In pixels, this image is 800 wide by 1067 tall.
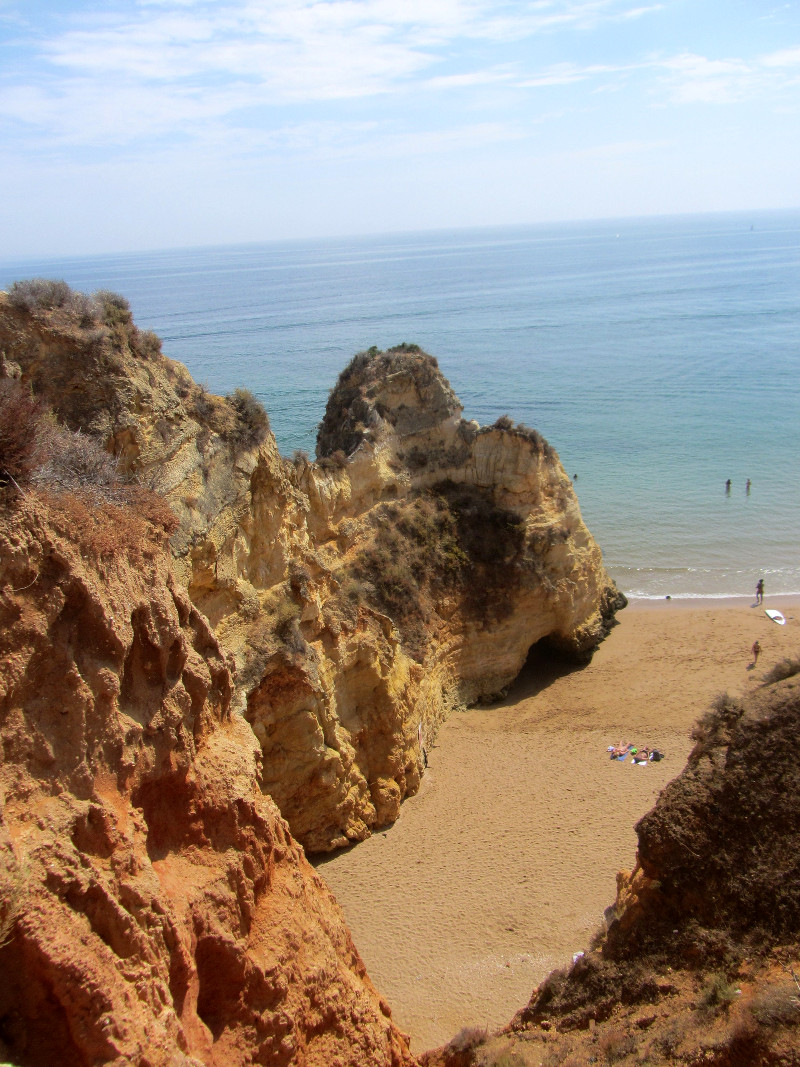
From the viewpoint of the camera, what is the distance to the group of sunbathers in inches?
678

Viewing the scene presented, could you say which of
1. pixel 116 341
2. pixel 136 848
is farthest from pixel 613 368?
pixel 136 848

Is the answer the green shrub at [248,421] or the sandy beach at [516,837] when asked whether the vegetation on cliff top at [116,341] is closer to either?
the green shrub at [248,421]

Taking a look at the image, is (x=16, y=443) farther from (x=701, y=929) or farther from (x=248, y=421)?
(x=701, y=929)

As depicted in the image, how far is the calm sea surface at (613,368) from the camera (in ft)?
109

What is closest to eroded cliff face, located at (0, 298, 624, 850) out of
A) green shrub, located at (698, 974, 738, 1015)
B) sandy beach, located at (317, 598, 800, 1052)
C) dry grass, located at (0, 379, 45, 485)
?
sandy beach, located at (317, 598, 800, 1052)

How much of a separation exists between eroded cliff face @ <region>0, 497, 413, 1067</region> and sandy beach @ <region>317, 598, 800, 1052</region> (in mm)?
3039

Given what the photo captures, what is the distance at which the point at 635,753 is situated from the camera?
57.4ft

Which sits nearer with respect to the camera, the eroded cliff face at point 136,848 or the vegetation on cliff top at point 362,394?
the eroded cliff face at point 136,848

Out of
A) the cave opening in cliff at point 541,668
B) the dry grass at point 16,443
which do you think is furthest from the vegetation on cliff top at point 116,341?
the cave opening in cliff at point 541,668

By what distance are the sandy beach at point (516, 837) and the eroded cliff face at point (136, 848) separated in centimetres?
304

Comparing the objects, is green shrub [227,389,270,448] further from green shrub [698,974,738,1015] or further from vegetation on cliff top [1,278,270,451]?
green shrub [698,974,738,1015]

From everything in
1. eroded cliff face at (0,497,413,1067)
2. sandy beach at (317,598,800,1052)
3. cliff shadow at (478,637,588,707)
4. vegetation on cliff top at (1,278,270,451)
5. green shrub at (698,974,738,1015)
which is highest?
vegetation on cliff top at (1,278,270,451)

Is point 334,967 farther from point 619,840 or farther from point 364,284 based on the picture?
point 364,284

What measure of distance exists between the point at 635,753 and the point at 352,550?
27.3ft
